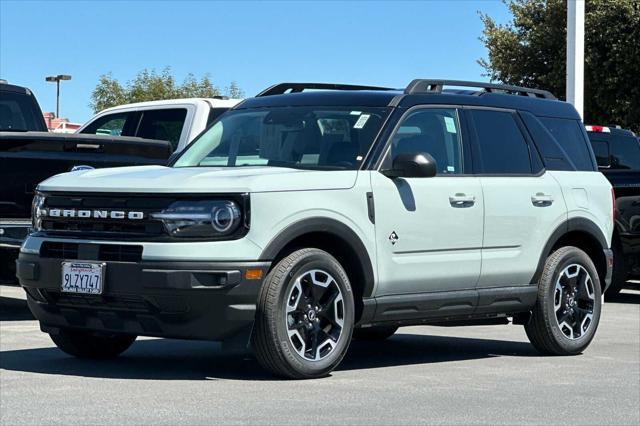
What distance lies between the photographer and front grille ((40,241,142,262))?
7832 millimetres

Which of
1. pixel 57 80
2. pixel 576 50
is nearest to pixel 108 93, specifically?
pixel 57 80

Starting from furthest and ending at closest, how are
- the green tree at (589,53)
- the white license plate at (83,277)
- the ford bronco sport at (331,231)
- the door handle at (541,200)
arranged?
the green tree at (589,53)
the door handle at (541,200)
the white license plate at (83,277)
the ford bronco sport at (331,231)

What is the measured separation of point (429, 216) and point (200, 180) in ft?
5.56

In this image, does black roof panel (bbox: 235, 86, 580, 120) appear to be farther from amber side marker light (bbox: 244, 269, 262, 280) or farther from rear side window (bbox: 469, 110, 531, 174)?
amber side marker light (bbox: 244, 269, 262, 280)

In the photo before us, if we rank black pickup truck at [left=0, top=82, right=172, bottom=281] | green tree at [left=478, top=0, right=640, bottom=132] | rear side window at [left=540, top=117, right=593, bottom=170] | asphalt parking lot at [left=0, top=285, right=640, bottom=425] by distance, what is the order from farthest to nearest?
green tree at [left=478, top=0, right=640, bottom=132] < black pickup truck at [left=0, top=82, right=172, bottom=281] < rear side window at [left=540, top=117, right=593, bottom=170] < asphalt parking lot at [left=0, top=285, right=640, bottom=425]

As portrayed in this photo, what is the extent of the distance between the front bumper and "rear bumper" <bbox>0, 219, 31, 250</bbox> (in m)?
3.08

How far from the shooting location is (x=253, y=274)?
306 inches

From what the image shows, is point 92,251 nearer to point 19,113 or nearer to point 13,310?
point 13,310

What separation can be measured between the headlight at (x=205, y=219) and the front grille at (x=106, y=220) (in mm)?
104

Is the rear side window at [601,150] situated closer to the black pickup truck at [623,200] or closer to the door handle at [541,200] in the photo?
the black pickup truck at [623,200]

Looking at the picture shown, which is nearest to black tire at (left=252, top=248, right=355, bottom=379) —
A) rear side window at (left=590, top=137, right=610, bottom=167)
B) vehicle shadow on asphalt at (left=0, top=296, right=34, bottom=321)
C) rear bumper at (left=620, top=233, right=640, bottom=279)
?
vehicle shadow on asphalt at (left=0, top=296, right=34, bottom=321)

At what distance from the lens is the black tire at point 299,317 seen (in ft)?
25.7

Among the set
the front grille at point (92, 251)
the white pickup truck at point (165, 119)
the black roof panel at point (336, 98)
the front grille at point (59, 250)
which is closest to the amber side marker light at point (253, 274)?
the front grille at point (92, 251)

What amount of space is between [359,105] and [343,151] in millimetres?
435
